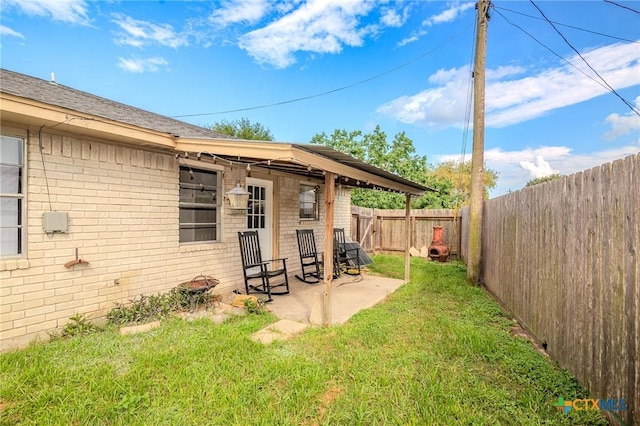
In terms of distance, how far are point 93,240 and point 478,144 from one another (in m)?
6.78

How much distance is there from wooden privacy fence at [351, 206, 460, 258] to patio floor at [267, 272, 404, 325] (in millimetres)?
4506

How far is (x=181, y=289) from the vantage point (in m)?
4.41

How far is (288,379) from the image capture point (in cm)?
261

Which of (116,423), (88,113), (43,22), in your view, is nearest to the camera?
(116,423)

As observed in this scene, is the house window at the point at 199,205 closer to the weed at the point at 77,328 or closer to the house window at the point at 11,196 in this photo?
the weed at the point at 77,328

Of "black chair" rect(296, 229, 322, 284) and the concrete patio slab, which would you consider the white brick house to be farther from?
the concrete patio slab

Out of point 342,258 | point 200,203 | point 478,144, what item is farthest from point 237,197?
point 478,144

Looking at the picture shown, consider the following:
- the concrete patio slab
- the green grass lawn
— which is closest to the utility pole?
the green grass lawn

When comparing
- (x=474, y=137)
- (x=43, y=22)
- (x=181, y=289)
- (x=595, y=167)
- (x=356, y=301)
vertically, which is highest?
(x=43, y=22)

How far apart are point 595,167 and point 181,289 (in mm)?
4863

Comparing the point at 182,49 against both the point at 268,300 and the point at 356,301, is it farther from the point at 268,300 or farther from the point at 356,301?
the point at 356,301

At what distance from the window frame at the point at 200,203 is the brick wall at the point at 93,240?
0.14 m

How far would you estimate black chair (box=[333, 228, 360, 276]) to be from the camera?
24.2 feet

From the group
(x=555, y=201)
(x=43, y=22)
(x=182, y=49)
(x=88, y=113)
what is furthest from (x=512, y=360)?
(x=182, y=49)
